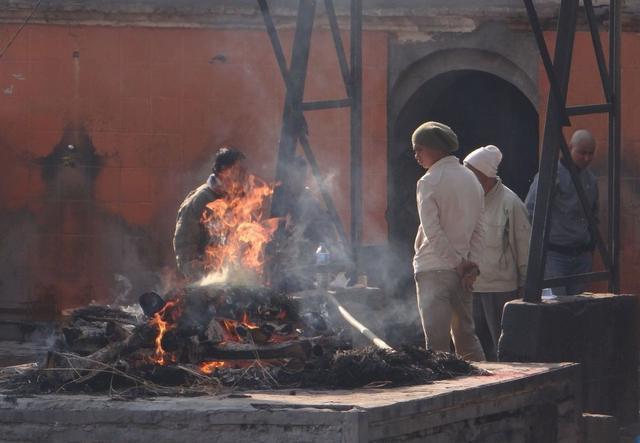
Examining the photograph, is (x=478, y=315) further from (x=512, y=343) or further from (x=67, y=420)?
(x=67, y=420)

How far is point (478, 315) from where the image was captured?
10.6 meters

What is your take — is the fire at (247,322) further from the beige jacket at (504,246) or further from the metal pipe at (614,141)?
the metal pipe at (614,141)

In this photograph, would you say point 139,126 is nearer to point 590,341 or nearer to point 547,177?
point 547,177

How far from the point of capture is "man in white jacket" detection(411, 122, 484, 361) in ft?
28.1

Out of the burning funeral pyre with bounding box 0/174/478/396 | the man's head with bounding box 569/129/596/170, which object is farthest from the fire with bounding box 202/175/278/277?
the man's head with bounding box 569/129/596/170

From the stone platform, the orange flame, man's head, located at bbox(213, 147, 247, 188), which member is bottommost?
the stone platform

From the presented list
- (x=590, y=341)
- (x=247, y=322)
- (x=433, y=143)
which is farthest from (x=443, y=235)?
(x=247, y=322)

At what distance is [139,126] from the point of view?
14.1 m

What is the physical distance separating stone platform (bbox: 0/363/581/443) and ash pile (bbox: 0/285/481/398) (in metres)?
Answer: 0.20

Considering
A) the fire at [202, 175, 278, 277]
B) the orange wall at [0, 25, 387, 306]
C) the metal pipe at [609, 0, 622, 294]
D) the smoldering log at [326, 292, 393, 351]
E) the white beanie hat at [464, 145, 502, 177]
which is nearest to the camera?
the smoldering log at [326, 292, 393, 351]

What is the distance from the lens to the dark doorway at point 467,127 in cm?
1462

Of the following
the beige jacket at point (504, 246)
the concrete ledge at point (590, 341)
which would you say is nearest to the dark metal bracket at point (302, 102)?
the beige jacket at point (504, 246)

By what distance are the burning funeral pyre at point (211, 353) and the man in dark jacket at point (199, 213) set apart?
4.63 feet

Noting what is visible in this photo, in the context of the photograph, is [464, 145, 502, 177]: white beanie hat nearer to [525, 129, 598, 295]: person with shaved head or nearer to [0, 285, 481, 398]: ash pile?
[525, 129, 598, 295]: person with shaved head
